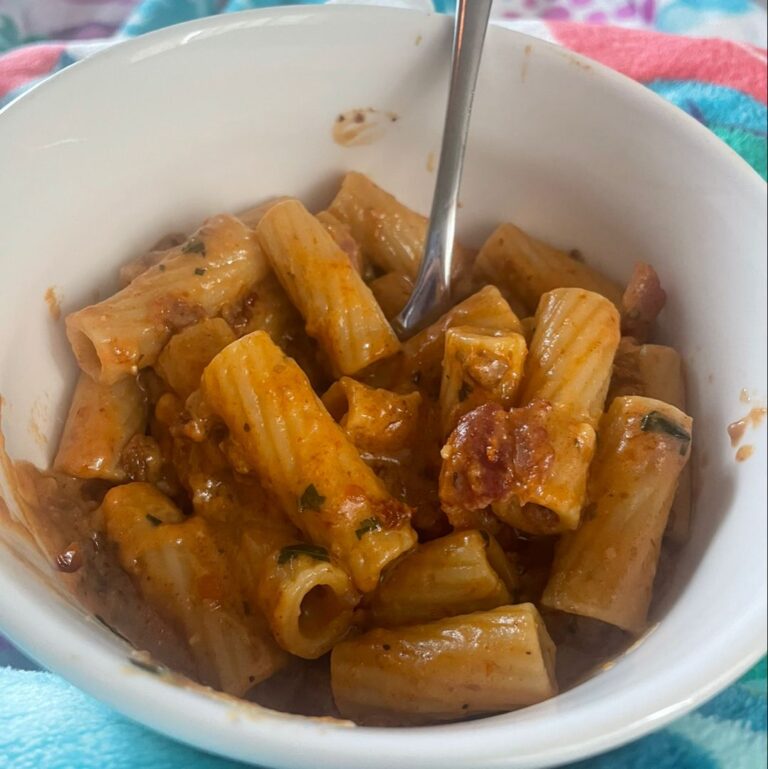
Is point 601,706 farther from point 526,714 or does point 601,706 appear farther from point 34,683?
point 34,683

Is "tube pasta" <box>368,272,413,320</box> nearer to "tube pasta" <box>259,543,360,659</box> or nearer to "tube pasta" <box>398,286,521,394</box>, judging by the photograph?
"tube pasta" <box>398,286,521,394</box>

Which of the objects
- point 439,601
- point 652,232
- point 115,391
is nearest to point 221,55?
point 115,391

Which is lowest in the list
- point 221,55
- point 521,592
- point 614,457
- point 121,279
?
point 521,592

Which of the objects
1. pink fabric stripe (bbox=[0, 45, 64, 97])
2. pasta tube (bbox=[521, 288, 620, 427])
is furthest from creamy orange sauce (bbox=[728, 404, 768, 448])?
pink fabric stripe (bbox=[0, 45, 64, 97])

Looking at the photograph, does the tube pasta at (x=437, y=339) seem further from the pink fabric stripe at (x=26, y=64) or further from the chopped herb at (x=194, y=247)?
the pink fabric stripe at (x=26, y=64)

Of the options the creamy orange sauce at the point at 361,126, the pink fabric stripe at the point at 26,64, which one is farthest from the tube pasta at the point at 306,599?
the pink fabric stripe at the point at 26,64

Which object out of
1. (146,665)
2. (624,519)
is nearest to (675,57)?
(624,519)
